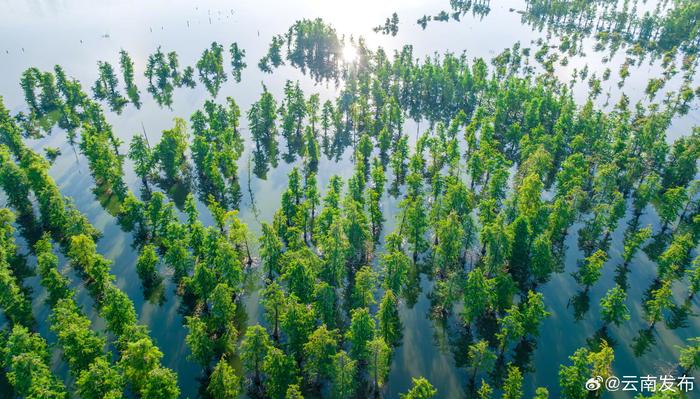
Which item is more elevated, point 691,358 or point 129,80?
point 129,80

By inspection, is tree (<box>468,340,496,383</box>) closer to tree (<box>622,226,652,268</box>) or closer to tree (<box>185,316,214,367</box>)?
tree (<box>185,316,214,367</box>)

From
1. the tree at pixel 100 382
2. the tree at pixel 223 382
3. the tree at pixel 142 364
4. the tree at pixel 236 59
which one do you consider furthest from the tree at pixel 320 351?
the tree at pixel 236 59

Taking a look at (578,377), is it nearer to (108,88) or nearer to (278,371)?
(278,371)

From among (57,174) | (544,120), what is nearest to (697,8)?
(544,120)

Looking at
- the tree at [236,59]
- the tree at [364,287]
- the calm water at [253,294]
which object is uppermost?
the tree at [236,59]

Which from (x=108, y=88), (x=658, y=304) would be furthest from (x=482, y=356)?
(x=108, y=88)

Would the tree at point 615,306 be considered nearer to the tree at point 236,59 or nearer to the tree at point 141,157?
the tree at point 141,157
